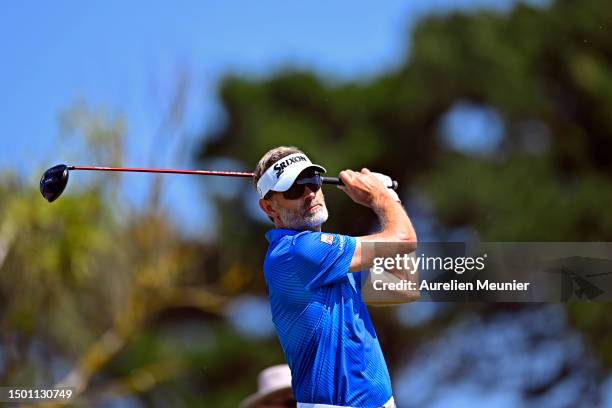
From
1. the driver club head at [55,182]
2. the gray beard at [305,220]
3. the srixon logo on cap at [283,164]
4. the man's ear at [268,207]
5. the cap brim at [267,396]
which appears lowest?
the gray beard at [305,220]

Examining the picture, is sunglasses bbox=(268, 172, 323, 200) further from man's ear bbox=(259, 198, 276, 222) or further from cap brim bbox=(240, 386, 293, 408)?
cap brim bbox=(240, 386, 293, 408)

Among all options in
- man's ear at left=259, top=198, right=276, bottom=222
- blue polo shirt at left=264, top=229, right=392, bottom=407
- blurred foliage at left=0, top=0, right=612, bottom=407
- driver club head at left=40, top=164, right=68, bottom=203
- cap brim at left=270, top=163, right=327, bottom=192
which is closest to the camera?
blue polo shirt at left=264, top=229, right=392, bottom=407

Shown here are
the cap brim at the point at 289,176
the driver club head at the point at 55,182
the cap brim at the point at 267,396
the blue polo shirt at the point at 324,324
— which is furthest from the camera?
the cap brim at the point at 267,396

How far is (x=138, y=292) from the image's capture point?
14367mm

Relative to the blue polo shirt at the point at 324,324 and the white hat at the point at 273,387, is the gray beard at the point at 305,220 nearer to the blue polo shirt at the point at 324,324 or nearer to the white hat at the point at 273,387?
the blue polo shirt at the point at 324,324

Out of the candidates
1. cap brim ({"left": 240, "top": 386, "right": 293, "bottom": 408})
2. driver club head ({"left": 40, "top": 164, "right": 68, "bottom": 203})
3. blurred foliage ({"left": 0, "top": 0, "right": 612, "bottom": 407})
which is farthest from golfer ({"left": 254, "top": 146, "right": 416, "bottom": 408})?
blurred foliage ({"left": 0, "top": 0, "right": 612, "bottom": 407})

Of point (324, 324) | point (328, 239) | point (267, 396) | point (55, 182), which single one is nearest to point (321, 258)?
point (328, 239)

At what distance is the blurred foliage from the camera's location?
47.9 ft

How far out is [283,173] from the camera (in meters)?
4.33

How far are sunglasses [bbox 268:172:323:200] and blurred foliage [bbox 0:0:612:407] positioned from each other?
8.92 m

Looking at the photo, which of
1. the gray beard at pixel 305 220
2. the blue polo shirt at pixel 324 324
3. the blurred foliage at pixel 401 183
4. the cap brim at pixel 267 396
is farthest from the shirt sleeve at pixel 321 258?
the blurred foliage at pixel 401 183

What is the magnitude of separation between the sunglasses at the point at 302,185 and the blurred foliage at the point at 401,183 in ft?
29.3

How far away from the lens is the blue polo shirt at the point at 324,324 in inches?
163

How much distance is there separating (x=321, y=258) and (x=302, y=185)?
306 millimetres
